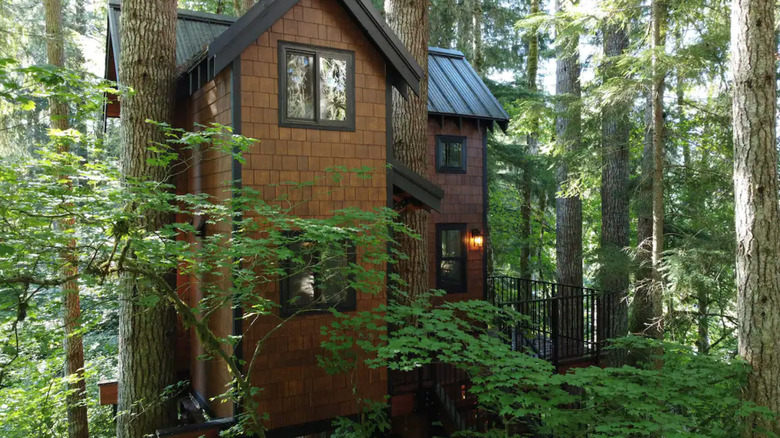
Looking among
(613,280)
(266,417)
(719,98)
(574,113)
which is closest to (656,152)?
(719,98)

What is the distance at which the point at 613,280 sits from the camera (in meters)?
11.0

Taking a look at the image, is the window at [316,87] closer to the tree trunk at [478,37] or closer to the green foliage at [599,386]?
the green foliage at [599,386]

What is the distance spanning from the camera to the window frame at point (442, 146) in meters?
12.3

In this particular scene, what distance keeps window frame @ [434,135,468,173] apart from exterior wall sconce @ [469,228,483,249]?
4.95ft

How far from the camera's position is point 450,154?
1251 cm

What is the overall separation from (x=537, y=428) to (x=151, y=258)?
4.75 metres

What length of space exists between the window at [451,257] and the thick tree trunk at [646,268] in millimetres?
3806

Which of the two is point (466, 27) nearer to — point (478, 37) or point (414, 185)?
point (478, 37)

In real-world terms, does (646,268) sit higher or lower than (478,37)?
lower

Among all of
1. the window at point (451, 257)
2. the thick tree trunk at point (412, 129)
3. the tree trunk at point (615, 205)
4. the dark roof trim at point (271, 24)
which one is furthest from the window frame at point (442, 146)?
the dark roof trim at point (271, 24)

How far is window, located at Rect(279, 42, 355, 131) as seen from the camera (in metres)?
6.70

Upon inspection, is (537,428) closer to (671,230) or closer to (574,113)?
(574,113)

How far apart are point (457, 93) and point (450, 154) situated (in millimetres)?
1597

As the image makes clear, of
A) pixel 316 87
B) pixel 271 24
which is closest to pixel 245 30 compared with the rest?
pixel 271 24
